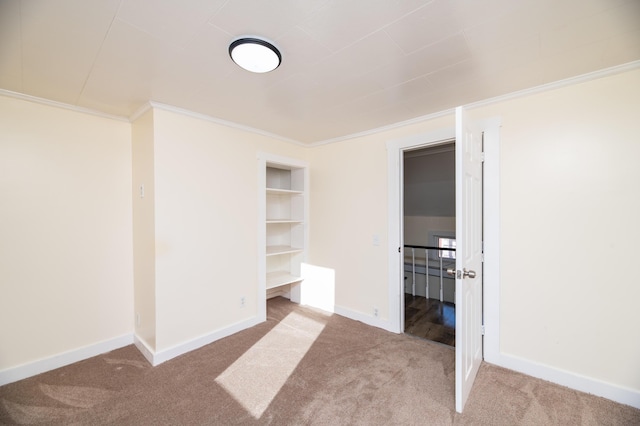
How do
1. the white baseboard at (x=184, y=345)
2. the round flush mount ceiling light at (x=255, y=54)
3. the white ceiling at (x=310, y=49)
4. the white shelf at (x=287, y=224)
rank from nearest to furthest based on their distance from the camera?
1. the white ceiling at (x=310, y=49)
2. the round flush mount ceiling light at (x=255, y=54)
3. the white baseboard at (x=184, y=345)
4. the white shelf at (x=287, y=224)

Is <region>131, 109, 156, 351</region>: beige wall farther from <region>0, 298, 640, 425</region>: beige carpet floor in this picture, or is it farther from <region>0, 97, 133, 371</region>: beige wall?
<region>0, 298, 640, 425</region>: beige carpet floor

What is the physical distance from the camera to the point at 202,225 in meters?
2.66

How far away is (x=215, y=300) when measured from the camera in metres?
2.75

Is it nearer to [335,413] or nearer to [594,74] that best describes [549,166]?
[594,74]

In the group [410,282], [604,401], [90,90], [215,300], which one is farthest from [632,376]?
[90,90]

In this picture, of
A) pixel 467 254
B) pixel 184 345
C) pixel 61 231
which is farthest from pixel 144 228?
pixel 467 254

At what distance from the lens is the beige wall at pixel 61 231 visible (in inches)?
81.7

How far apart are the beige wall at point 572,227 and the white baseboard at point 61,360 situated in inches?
147

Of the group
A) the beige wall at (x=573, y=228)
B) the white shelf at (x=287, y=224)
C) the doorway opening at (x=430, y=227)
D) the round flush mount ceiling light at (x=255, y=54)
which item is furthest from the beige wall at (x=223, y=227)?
the doorway opening at (x=430, y=227)

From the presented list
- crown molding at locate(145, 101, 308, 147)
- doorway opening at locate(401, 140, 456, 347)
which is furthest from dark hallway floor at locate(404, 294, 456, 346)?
crown molding at locate(145, 101, 308, 147)

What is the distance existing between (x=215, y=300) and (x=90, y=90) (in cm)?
221

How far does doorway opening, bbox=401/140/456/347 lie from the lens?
435cm

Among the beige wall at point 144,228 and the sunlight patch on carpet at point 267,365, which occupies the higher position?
the beige wall at point 144,228

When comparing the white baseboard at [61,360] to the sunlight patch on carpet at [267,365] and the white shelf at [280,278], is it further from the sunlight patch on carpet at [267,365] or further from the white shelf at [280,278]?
the white shelf at [280,278]
